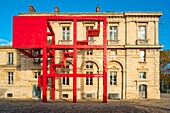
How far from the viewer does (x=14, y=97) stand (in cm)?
2594

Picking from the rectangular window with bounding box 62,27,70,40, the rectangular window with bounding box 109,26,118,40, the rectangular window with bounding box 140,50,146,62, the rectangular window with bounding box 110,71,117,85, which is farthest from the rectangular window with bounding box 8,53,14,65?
the rectangular window with bounding box 140,50,146,62

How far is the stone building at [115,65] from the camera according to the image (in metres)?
25.4

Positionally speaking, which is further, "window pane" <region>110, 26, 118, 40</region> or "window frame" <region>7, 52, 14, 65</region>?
"window frame" <region>7, 52, 14, 65</region>

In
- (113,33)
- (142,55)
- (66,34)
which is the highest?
(113,33)

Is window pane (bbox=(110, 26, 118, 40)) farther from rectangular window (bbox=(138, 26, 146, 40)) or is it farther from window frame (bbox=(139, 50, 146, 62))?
window frame (bbox=(139, 50, 146, 62))

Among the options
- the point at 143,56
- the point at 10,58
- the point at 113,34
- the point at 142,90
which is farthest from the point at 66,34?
the point at 142,90

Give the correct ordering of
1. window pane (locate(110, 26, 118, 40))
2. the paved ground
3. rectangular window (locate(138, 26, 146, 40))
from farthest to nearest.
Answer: window pane (locate(110, 26, 118, 40)) → rectangular window (locate(138, 26, 146, 40)) → the paved ground

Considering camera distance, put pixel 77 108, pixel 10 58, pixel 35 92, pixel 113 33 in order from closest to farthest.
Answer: pixel 77 108 < pixel 35 92 < pixel 113 33 < pixel 10 58

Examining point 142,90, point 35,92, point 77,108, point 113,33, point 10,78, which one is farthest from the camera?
point 10,78

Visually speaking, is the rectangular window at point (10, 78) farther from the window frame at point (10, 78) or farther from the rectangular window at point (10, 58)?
the rectangular window at point (10, 58)

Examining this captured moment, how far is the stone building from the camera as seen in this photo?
2541 cm

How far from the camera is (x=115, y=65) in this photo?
84.8ft

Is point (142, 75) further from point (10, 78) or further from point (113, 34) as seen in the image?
point (10, 78)

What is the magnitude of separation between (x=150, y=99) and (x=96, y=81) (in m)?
7.99
